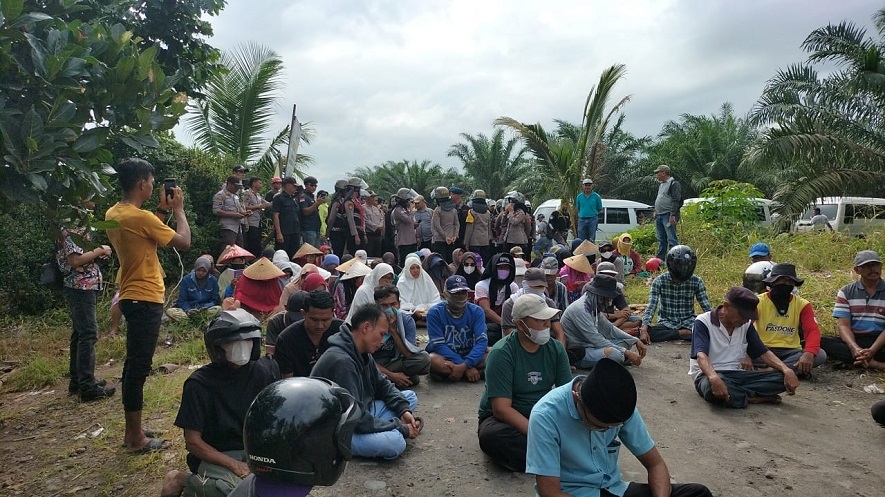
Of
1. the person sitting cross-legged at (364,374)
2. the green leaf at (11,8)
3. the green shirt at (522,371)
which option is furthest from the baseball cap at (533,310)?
the green leaf at (11,8)

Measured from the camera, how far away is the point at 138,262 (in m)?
3.99

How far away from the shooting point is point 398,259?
11.9m

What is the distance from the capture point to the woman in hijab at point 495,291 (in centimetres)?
733

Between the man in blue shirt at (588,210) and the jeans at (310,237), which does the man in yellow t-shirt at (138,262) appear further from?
the man in blue shirt at (588,210)

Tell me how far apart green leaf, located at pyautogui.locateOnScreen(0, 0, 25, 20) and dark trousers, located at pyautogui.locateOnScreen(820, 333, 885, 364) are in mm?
7350

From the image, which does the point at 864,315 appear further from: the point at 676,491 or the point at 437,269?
the point at 437,269

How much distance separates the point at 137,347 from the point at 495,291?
14.6 ft

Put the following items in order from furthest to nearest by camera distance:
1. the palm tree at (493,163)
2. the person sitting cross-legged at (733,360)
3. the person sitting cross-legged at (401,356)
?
the palm tree at (493,163) → the person sitting cross-legged at (401,356) → the person sitting cross-legged at (733,360)

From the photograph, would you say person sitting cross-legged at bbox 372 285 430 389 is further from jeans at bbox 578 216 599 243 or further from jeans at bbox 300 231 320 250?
jeans at bbox 578 216 599 243

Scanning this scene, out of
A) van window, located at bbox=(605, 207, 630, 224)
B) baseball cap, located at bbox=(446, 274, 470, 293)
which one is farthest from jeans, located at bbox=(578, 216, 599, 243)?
baseball cap, located at bbox=(446, 274, 470, 293)

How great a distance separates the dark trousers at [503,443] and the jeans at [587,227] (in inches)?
344

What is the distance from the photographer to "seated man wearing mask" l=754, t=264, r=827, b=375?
5.74 metres

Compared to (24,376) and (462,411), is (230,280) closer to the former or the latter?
(24,376)

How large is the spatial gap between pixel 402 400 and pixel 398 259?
7366 mm
